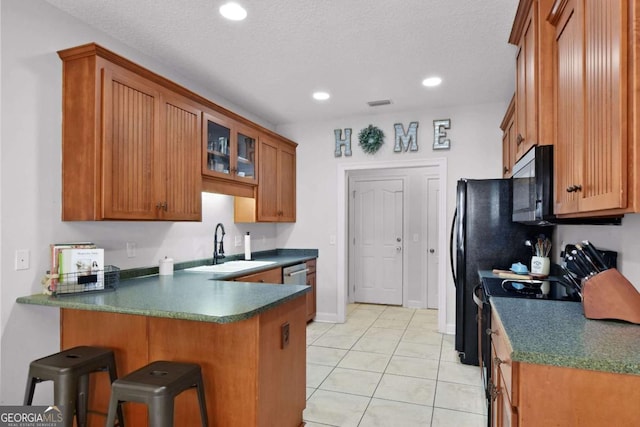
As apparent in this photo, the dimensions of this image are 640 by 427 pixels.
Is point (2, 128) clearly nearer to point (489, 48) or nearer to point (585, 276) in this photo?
point (585, 276)

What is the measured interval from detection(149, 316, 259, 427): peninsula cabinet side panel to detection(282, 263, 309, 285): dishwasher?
2.13 m

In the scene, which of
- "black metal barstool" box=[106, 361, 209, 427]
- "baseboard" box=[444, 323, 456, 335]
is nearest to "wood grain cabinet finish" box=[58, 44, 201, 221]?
"black metal barstool" box=[106, 361, 209, 427]

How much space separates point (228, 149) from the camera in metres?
3.65

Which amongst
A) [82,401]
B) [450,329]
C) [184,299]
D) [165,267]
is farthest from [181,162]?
[450,329]

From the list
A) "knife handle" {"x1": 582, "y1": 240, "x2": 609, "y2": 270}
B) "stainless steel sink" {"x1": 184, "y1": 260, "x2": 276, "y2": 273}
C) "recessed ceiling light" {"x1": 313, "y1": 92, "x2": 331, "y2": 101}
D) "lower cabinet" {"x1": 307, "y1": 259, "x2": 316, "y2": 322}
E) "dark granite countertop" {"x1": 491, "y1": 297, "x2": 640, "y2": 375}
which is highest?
"recessed ceiling light" {"x1": 313, "y1": 92, "x2": 331, "y2": 101}

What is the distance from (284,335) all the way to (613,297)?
1.52 metres

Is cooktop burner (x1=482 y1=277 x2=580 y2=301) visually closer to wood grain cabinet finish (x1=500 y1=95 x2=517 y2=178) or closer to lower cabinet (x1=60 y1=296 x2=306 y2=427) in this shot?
wood grain cabinet finish (x1=500 y1=95 x2=517 y2=178)

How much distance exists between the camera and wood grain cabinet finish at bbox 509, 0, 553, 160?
5.74ft

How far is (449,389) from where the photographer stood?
9.59 ft

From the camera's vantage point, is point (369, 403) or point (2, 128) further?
point (369, 403)

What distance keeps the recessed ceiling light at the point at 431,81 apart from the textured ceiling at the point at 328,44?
68mm

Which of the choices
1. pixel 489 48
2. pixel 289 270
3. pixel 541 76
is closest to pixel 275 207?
pixel 289 270

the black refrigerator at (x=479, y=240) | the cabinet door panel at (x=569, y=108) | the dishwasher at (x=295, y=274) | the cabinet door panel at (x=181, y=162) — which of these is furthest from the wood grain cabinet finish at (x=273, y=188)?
the cabinet door panel at (x=569, y=108)

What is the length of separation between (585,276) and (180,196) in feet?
8.64
